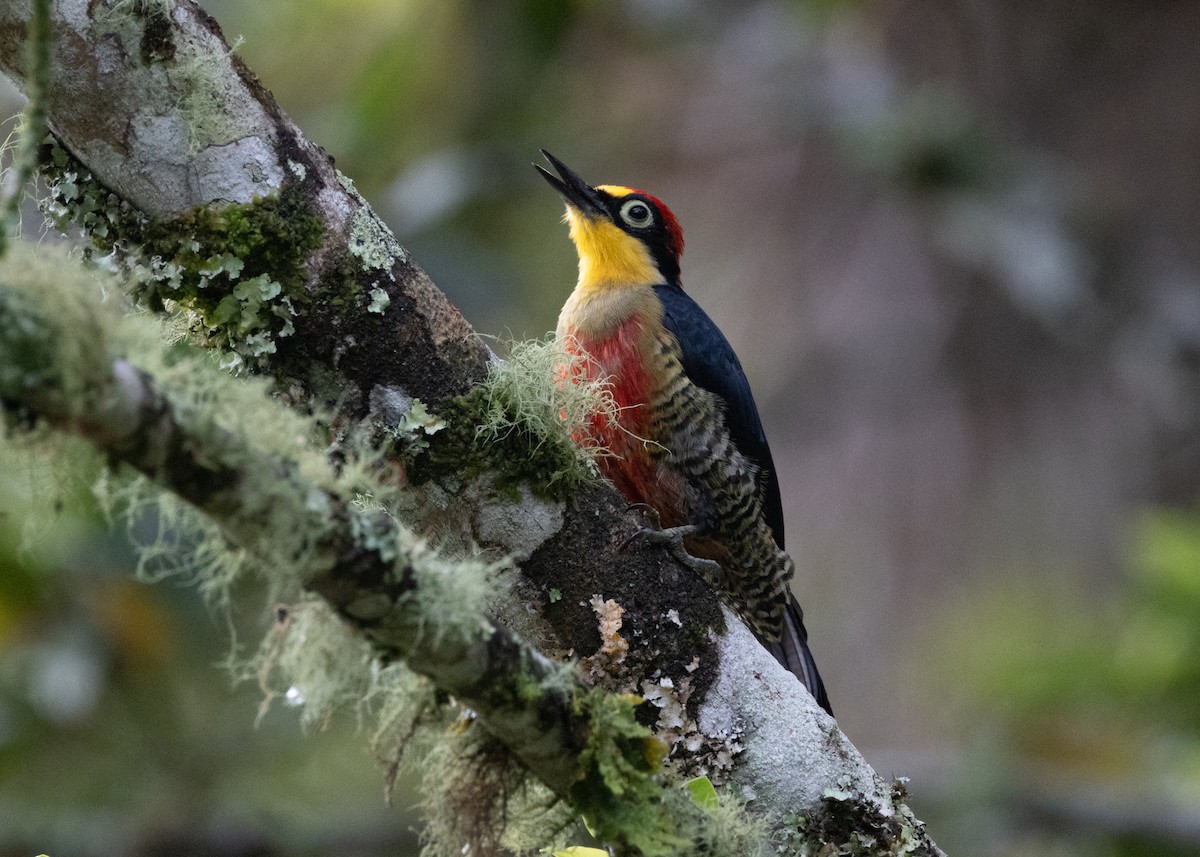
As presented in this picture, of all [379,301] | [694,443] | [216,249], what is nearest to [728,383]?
[694,443]

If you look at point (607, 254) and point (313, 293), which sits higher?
point (607, 254)

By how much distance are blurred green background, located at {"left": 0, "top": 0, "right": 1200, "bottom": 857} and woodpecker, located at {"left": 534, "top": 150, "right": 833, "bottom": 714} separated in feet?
4.12

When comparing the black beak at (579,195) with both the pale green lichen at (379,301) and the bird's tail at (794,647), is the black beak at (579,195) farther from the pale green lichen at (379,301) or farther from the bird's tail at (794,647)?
the pale green lichen at (379,301)

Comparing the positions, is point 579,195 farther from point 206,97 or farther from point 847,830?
point 847,830

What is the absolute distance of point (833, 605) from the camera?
6.87 m

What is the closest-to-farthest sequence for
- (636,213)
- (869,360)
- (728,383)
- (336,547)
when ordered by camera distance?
(336,547), (728,383), (636,213), (869,360)

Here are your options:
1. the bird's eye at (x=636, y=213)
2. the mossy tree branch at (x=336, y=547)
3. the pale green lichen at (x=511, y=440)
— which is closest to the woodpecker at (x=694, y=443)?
the bird's eye at (x=636, y=213)

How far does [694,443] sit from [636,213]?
1173mm

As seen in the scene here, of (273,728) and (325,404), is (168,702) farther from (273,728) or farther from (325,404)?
(325,404)

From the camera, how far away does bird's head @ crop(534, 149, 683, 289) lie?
4227mm

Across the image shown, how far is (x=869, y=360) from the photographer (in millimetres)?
7422

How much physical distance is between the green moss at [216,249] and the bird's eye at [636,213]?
2.21m

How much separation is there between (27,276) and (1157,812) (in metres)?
4.67

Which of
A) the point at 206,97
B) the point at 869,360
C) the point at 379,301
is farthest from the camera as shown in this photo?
the point at 869,360
